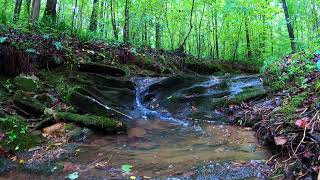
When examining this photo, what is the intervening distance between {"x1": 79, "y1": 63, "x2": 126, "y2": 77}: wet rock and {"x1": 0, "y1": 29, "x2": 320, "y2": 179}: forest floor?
0.03m

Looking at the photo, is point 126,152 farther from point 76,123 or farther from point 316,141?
point 316,141

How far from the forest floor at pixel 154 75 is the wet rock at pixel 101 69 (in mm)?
31

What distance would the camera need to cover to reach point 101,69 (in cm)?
960

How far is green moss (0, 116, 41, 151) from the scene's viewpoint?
4988 mm

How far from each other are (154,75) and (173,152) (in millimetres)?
6484

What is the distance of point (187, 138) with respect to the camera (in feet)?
19.3

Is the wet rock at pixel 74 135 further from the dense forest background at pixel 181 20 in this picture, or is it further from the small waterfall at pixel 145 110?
the dense forest background at pixel 181 20

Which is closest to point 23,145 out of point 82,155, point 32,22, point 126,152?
point 82,155

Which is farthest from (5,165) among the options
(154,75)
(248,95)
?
(154,75)

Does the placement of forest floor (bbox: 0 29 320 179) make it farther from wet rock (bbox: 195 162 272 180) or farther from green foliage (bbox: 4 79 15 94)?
wet rock (bbox: 195 162 272 180)

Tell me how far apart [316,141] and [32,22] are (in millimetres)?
8848

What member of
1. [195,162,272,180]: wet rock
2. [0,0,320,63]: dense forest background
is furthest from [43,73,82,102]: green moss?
[195,162,272,180]: wet rock

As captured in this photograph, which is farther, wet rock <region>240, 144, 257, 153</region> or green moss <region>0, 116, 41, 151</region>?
green moss <region>0, 116, 41, 151</region>

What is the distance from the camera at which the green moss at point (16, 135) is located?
4988 millimetres
